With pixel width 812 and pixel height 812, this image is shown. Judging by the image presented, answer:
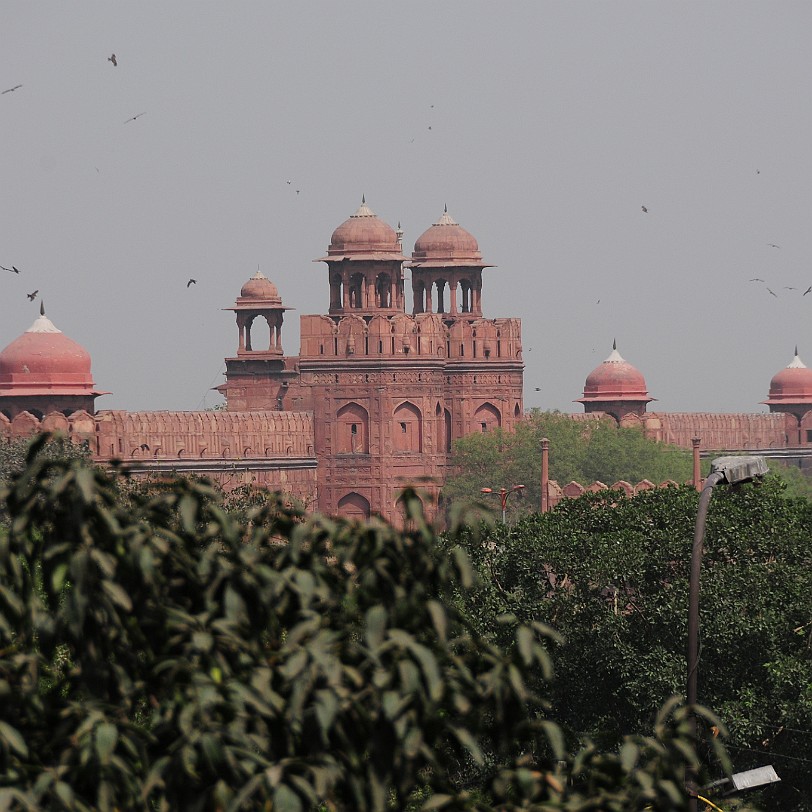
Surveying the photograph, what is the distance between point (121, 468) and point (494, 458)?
7538cm

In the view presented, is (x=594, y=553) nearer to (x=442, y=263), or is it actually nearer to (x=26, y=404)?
(x=26, y=404)

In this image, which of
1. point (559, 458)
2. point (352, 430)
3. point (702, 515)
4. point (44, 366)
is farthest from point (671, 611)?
point (559, 458)

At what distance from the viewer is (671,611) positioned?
26.5 metres

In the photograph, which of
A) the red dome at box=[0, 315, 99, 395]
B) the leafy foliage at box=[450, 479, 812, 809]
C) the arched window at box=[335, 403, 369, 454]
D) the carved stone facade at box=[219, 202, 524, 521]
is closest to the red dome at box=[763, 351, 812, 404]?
the carved stone facade at box=[219, 202, 524, 521]

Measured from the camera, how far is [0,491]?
7.87 metres

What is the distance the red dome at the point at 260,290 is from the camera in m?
96.1

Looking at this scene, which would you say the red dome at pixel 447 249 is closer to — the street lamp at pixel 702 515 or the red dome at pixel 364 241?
the red dome at pixel 364 241

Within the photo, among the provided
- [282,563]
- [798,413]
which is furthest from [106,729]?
[798,413]

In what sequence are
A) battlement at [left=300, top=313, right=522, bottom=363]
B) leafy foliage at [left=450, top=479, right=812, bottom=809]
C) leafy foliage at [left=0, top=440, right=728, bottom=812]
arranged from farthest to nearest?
battlement at [left=300, top=313, right=522, bottom=363] < leafy foliage at [left=450, top=479, right=812, bottom=809] < leafy foliage at [left=0, top=440, right=728, bottom=812]

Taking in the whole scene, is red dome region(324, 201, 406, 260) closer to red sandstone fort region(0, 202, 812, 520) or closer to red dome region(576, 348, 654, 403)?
red sandstone fort region(0, 202, 812, 520)

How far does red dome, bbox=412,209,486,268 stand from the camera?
87125mm

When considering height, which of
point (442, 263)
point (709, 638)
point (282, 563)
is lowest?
point (709, 638)

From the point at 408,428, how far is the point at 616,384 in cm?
2035

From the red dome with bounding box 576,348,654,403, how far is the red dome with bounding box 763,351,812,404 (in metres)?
10.6
